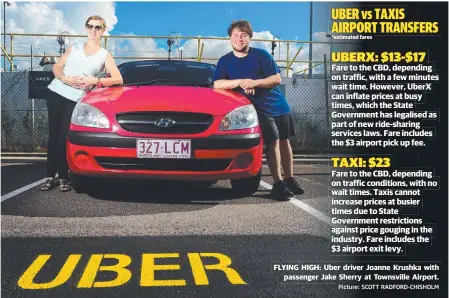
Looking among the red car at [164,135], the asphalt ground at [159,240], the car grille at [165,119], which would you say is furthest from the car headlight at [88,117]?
the asphalt ground at [159,240]

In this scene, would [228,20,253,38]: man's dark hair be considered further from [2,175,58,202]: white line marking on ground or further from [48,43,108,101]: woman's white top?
[2,175,58,202]: white line marking on ground

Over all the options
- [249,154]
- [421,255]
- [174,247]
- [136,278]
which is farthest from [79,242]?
[421,255]

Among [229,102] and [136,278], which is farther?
[229,102]

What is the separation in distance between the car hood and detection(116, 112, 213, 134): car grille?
0.03 metres

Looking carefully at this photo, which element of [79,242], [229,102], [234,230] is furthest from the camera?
[229,102]

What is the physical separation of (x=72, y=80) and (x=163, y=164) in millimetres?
828

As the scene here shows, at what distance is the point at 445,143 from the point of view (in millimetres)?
2959

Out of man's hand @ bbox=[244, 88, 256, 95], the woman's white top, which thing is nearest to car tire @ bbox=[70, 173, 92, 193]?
the woman's white top

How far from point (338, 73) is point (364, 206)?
0.70 meters

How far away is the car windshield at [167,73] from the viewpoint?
154 inches

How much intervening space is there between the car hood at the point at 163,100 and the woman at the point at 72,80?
0.10 m

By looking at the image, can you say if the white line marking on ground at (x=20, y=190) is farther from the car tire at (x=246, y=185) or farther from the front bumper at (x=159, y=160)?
the car tire at (x=246, y=185)

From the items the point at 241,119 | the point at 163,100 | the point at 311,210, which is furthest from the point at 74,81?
the point at 311,210

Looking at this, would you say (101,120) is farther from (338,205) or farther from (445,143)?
(445,143)
